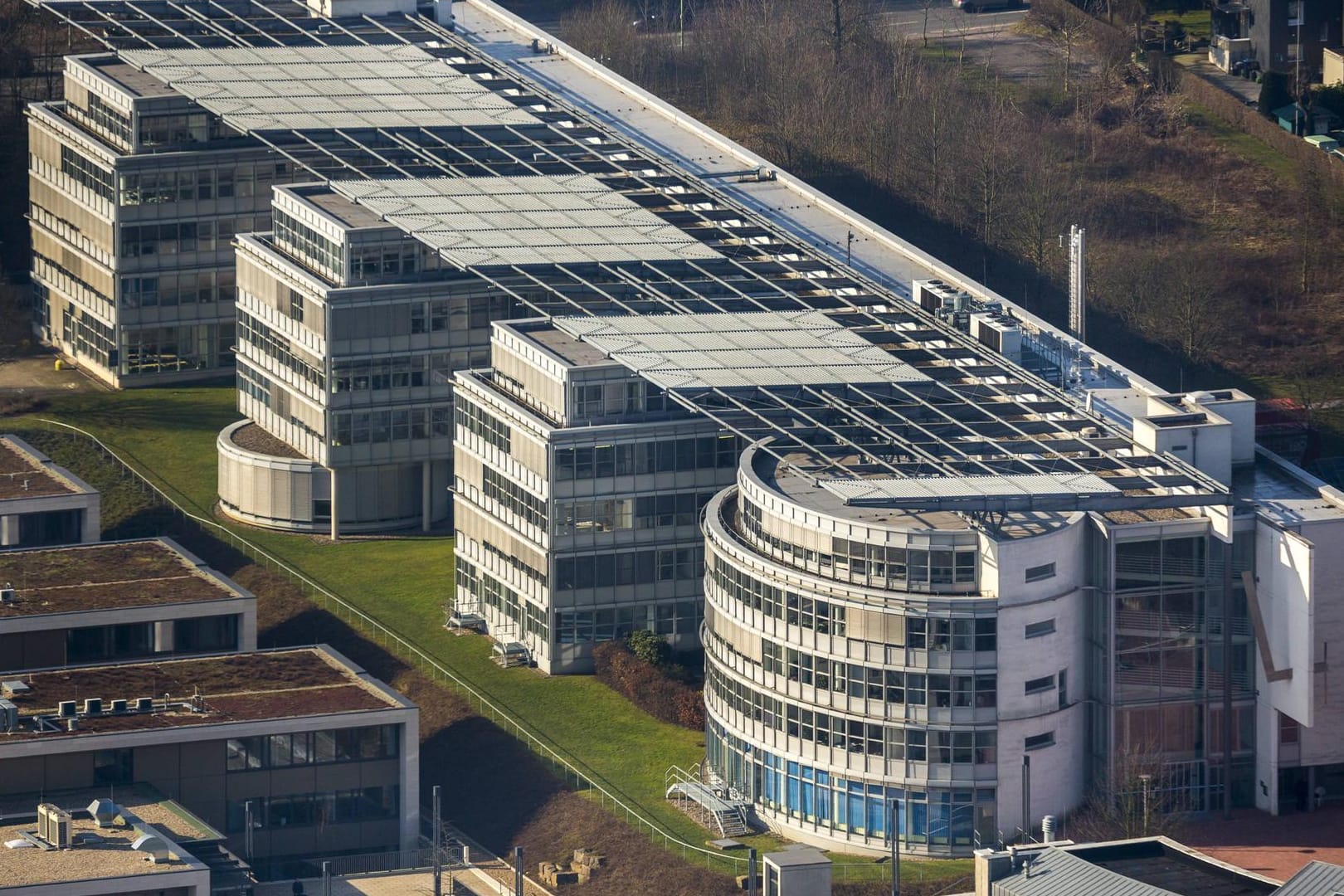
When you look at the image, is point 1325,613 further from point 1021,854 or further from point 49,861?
point 49,861

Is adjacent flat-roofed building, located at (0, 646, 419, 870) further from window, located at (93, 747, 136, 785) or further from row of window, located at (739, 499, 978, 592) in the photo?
row of window, located at (739, 499, 978, 592)

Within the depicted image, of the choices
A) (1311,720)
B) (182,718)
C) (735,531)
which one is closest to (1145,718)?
(1311,720)

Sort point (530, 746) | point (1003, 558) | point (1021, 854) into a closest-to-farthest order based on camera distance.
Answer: point (1021, 854)
point (1003, 558)
point (530, 746)

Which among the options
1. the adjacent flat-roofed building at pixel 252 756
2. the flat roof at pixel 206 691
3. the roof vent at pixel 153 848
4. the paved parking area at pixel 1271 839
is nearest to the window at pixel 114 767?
the adjacent flat-roofed building at pixel 252 756

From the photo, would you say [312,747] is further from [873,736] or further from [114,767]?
[873,736]

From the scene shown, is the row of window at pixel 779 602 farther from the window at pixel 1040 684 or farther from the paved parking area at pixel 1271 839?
the paved parking area at pixel 1271 839

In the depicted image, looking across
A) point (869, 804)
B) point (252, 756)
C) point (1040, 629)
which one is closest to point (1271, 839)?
point (1040, 629)
